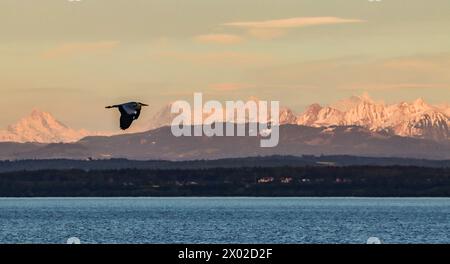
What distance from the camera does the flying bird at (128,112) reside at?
29000 mm

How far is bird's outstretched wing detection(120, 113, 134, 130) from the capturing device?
29.5 m

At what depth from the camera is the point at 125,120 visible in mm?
29953

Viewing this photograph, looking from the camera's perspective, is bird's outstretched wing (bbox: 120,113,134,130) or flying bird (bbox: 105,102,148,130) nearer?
flying bird (bbox: 105,102,148,130)

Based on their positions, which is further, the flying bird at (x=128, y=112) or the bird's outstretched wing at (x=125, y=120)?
the bird's outstretched wing at (x=125, y=120)

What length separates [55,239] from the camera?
410ft

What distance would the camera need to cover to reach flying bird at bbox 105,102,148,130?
29000mm

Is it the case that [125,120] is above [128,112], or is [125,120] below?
below

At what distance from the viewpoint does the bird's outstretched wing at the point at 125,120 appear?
29.5m

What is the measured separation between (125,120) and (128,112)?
0.86 m
